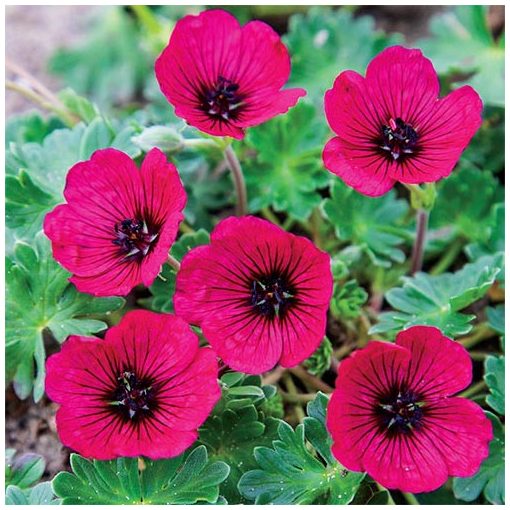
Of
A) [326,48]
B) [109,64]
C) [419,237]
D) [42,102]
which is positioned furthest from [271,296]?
[109,64]

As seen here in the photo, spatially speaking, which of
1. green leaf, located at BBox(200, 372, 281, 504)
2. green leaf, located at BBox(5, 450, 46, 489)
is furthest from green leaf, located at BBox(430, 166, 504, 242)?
green leaf, located at BBox(5, 450, 46, 489)

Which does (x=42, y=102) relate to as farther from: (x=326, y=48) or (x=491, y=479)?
(x=491, y=479)

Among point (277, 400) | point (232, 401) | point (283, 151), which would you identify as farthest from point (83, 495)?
point (283, 151)

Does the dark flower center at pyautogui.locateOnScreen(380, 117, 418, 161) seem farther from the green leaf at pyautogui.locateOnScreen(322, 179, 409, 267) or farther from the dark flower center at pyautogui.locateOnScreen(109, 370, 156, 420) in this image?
the dark flower center at pyautogui.locateOnScreen(109, 370, 156, 420)

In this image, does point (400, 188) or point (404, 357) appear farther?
point (400, 188)

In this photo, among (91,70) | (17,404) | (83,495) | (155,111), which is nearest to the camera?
(83,495)

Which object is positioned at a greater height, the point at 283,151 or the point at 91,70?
the point at 91,70

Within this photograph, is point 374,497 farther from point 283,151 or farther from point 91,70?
point 91,70
